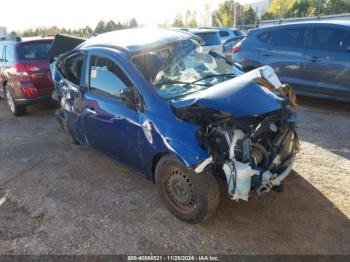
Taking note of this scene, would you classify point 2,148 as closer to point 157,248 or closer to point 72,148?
point 72,148

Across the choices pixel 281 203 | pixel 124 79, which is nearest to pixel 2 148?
pixel 124 79

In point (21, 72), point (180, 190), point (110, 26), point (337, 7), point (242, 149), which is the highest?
point (337, 7)

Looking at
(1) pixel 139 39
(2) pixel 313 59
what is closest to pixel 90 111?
(1) pixel 139 39

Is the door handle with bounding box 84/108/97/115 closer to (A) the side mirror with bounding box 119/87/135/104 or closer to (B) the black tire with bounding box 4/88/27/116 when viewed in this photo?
(A) the side mirror with bounding box 119/87/135/104

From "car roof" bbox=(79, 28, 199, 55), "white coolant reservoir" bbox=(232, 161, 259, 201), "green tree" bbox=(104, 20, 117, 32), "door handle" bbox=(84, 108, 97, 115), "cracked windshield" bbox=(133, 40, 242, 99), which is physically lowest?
"green tree" bbox=(104, 20, 117, 32)

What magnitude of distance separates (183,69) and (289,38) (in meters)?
4.12

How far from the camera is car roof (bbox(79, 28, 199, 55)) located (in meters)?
3.74

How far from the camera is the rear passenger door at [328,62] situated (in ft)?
19.8

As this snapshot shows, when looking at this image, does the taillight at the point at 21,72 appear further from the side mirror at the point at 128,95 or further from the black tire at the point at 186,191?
the black tire at the point at 186,191

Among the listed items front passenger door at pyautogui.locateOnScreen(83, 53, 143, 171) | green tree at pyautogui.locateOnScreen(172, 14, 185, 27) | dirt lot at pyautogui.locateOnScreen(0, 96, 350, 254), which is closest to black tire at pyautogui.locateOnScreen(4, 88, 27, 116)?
dirt lot at pyautogui.locateOnScreen(0, 96, 350, 254)

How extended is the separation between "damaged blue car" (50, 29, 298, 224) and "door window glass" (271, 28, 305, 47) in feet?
10.4

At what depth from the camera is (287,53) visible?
6.84m

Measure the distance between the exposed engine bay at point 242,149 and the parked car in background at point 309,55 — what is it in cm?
353

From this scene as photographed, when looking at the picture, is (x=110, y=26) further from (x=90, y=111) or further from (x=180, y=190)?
(x=180, y=190)
